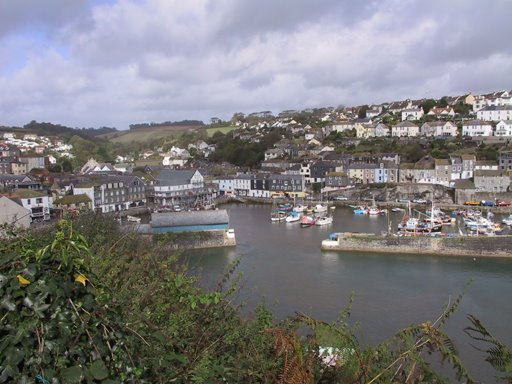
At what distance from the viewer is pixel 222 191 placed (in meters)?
→ 23.0

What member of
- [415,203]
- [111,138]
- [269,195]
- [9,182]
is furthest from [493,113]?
[111,138]

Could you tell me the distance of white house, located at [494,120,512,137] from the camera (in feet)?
85.8

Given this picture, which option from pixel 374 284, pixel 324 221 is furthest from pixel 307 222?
pixel 374 284

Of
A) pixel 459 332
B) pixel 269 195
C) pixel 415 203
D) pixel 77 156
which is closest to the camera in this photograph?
pixel 459 332

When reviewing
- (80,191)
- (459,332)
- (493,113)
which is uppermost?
(493,113)

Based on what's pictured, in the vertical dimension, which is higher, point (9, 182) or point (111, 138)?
point (111, 138)

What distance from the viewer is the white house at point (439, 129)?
27219 millimetres

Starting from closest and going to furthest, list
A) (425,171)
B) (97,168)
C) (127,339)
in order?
(127,339) < (425,171) < (97,168)

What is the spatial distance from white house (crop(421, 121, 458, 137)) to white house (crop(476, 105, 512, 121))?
2.52 meters

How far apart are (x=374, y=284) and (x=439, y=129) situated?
71.5 feet

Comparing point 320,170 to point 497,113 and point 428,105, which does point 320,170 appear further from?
point 428,105

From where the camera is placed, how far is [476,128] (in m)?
26.5

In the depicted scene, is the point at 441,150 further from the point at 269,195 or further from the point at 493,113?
the point at 269,195

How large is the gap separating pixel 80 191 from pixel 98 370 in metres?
16.9
